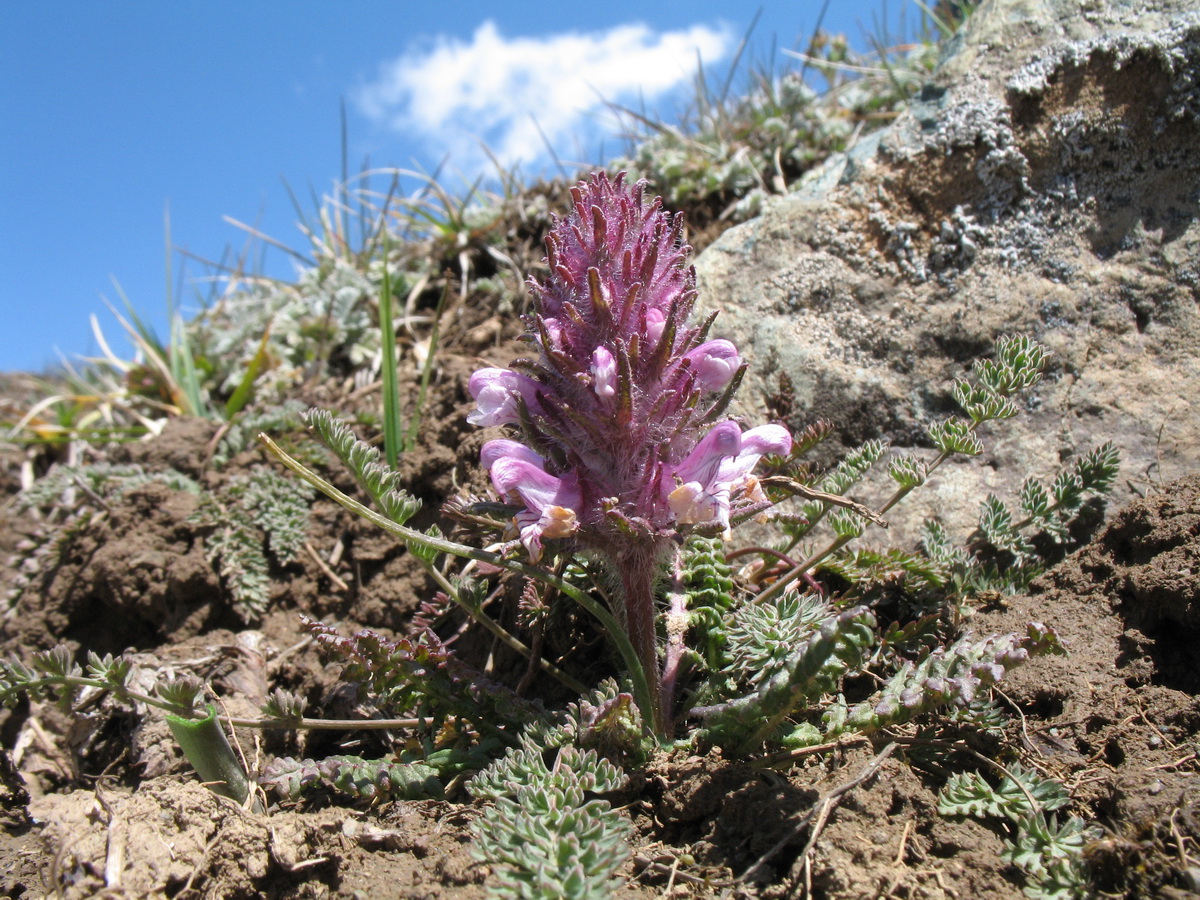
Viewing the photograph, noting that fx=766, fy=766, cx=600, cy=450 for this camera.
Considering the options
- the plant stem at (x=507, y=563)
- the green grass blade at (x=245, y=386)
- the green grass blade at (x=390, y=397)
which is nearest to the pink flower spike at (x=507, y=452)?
the plant stem at (x=507, y=563)

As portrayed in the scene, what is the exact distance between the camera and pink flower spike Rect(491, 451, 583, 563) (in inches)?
74.4

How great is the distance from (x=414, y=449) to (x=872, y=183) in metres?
2.42

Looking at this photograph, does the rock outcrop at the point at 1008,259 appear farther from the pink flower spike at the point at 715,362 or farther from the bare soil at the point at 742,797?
the pink flower spike at the point at 715,362

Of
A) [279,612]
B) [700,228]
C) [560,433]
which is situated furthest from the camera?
[700,228]

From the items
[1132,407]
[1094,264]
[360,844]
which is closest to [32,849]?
[360,844]

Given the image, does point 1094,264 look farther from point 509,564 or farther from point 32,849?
point 32,849

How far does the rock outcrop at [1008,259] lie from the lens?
2918mm

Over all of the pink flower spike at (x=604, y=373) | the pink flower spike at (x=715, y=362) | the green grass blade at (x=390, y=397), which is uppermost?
the green grass blade at (x=390, y=397)

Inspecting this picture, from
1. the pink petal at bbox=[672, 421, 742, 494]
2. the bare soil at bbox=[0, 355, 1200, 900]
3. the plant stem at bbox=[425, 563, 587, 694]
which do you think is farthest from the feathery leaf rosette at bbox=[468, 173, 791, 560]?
the bare soil at bbox=[0, 355, 1200, 900]

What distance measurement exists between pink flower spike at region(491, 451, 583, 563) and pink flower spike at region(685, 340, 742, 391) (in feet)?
1.49

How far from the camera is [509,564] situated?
74.7 inches

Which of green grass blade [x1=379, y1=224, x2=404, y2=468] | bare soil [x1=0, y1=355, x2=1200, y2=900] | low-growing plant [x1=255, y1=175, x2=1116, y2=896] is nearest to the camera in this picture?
bare soil [x1=0, y1=355, x2=1200, y2=900]

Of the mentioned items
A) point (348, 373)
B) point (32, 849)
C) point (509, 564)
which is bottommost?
point (32, 849)

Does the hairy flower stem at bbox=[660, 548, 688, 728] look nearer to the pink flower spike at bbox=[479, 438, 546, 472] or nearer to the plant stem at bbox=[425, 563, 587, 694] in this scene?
the plant stem at bbox=[425, 563, 587, 694]
